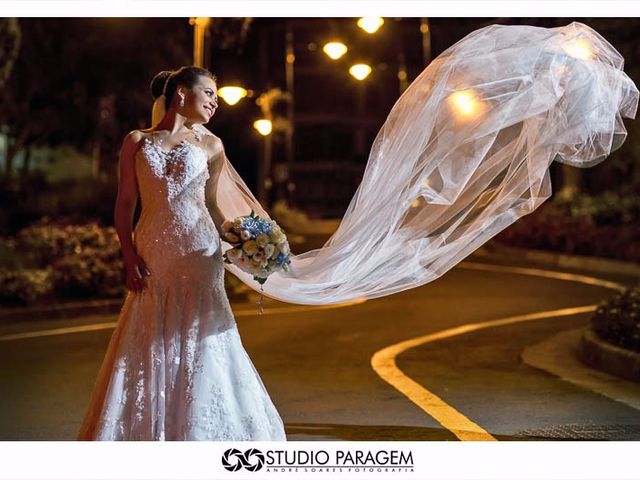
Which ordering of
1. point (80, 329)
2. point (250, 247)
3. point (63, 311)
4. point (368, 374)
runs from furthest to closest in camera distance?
point (63, 311), point (80, 329), point (368, 374), point (250, 247)

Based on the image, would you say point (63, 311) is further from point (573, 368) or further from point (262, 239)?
point (262, 239)

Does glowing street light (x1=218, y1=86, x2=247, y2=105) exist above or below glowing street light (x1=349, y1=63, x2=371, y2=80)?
below

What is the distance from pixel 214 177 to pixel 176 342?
997 millimetres

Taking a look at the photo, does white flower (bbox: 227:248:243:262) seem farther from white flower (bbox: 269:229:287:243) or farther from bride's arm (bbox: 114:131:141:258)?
bride's arm (bbox: 114:131:141:258)

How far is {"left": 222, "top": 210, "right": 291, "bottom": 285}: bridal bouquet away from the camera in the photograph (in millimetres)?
5992

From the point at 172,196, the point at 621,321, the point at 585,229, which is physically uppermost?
the point at 172,196

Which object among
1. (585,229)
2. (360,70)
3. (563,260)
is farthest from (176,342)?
(585,229)

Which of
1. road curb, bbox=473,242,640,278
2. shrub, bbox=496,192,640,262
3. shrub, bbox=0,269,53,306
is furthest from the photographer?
shrub, bbox=496,192,640,262

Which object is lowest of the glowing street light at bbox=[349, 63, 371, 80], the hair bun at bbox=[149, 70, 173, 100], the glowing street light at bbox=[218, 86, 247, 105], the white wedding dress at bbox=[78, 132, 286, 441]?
the white wedding dress at bbox=[78, 132, 286, 441]

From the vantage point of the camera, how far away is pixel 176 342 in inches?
235

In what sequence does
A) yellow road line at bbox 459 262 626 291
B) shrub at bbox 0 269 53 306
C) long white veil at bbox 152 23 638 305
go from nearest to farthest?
long white veil at bbox 152 23 638 305 < shrub at bbox 0 269 53 306 < yellow road line at bbox 459 262 626 291

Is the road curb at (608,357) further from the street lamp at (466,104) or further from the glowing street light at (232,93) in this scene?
the glowing street light at (232,93)

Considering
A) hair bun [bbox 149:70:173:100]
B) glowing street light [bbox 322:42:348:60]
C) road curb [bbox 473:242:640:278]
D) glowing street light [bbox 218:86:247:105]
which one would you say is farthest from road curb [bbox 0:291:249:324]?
road curb [bbox 473:242:640:278]
